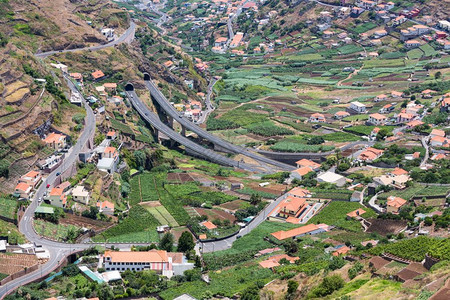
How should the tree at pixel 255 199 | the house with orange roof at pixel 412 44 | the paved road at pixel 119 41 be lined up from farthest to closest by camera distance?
the house with orange roof at pixel 412 44 → the paved road at pixel 119 41 → the tree at pixel 255 199

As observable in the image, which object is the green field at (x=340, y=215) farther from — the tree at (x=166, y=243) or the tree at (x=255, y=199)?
the tree at (x=166, y=243)

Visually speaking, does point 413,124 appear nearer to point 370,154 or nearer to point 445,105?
point 445,105

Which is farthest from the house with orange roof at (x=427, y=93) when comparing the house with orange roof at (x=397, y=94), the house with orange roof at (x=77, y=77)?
the house with orange roof at (x=77, y=77)

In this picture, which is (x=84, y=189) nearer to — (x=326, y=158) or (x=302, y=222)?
(x=302, y=222)

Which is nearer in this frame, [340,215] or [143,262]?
[143,262]

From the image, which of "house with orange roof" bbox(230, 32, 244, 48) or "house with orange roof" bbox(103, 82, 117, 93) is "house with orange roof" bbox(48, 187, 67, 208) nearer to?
"house with orange roof" bbox(103, 82, 117, 93)

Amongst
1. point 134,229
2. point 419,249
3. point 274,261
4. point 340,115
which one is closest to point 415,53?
point 340,115
